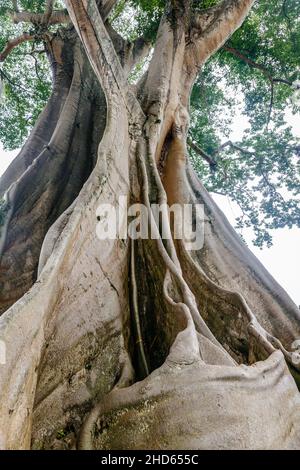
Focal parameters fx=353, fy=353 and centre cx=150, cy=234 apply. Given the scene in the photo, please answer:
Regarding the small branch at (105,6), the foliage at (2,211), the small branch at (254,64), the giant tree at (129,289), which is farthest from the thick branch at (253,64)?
the foliage at (2,211)

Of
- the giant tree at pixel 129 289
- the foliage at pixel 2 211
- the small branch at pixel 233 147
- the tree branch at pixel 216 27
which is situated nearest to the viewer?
the giant tree at pixel 129 289

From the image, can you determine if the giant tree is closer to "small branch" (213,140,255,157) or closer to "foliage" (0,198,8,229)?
"foliage" (0,198,8,229)

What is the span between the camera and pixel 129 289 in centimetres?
215

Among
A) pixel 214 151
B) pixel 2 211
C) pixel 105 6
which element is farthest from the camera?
pixel 214 151

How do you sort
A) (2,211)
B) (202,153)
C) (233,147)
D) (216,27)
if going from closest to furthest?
(2,211) < (216,27) < (202,153) < (233,147)

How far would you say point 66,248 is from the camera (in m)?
1.70

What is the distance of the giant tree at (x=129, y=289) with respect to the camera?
1.24m

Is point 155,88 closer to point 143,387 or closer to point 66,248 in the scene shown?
point 66,248

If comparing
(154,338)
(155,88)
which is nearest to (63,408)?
(154,338)

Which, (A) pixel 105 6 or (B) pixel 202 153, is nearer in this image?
(A) pixel 105 6

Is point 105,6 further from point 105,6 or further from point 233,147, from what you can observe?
point 233,147

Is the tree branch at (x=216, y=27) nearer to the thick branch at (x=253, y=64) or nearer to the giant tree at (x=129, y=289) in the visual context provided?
the giant tree at (x=129, y=289)

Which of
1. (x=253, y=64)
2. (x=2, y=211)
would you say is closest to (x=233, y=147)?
(x=253, y=64)
